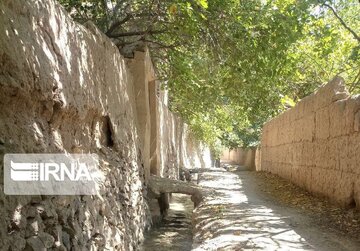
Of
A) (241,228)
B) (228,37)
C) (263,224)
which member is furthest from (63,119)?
(228,37)

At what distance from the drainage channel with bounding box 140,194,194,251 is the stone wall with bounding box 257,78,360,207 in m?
2.52

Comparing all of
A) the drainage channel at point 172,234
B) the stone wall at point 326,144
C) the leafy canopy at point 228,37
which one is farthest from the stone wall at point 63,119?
the stone wall at point 326,144

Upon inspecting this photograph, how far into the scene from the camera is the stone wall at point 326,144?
5.89 metres

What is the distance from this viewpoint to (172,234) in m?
8.13

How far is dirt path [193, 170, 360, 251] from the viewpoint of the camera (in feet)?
15.3

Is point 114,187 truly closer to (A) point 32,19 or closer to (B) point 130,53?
(A) point 32,19

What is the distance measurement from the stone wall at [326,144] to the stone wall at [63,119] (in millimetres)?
3179

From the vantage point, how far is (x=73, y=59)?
4.48m

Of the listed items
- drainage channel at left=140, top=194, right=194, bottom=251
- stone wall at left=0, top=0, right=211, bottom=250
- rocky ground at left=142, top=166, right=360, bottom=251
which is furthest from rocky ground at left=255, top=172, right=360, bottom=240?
stone wall at left=0, top=0, right=211, bottom=250

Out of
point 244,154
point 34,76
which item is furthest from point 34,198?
point 244,154

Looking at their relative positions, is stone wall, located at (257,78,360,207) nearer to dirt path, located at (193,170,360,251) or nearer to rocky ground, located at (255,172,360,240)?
rocky ground, located at (255,172,360,240)

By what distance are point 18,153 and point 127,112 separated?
4083 mm

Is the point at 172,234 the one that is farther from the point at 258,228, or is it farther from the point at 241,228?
the point at 258,228

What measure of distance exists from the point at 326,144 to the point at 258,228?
2.37 m
